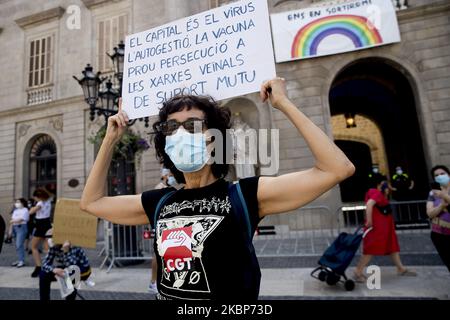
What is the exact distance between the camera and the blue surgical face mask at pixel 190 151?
62.1 inches

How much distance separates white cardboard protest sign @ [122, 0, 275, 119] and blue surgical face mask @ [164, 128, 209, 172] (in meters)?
0.45

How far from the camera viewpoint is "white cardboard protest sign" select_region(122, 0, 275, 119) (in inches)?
74.2

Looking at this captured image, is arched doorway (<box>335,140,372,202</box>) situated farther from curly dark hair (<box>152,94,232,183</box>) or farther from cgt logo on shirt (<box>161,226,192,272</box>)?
cgt logo on shirt (<box>161,226,192,272</box>)

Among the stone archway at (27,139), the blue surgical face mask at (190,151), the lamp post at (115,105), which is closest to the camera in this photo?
the blue surgical face mask at (190,151)

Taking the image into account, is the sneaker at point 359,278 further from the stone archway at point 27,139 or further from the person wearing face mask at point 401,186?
Result: the stone archway at point 27,139

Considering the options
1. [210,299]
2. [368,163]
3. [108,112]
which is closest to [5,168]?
[108,112]

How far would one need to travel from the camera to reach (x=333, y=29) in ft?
37.7

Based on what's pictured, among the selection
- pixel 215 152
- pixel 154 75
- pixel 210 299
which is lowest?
pixel 210 299

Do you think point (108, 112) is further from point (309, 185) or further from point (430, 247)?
point (430, 247)

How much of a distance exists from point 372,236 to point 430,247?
3.25m

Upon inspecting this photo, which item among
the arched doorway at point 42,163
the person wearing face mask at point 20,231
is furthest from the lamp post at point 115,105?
the arched doorway at point 42,163

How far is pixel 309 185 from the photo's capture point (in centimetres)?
132

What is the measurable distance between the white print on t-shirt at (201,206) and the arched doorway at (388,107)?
12883 millimetres
